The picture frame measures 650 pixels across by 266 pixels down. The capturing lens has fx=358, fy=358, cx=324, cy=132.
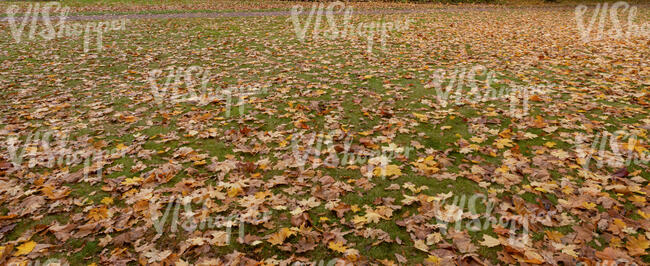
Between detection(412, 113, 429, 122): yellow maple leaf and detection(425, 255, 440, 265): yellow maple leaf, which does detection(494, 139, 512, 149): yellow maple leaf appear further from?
detection(425, 255, 440, 265): yellow maple leaf

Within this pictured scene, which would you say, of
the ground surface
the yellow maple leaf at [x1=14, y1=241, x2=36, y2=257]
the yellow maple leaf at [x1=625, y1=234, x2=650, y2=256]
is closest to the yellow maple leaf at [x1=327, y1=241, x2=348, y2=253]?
the ground surface

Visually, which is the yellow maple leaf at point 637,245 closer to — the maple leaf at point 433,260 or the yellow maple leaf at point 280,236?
the maple leaf at point 433,260

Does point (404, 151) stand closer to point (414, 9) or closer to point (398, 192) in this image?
point (398, 192)

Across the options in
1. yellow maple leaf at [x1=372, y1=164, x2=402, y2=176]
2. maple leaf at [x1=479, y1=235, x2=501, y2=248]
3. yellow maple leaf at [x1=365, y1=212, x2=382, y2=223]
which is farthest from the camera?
yellow maple leaf at [x1=372, y1=164, x2=402, y2=176]

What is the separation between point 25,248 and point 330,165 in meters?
3.03

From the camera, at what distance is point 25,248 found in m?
3.17

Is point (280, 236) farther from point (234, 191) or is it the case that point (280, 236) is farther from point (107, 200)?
point (107, 200)

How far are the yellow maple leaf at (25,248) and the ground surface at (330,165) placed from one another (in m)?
0.01

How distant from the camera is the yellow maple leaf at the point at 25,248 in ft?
10.2

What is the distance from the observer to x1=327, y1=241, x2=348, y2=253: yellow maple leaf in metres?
3.08

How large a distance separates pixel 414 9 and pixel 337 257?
19273 mm

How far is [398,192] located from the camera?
381cm

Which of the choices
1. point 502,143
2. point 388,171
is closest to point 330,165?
point 388,171

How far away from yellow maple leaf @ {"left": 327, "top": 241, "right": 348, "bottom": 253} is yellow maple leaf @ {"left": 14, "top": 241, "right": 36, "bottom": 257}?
8.68 feet
